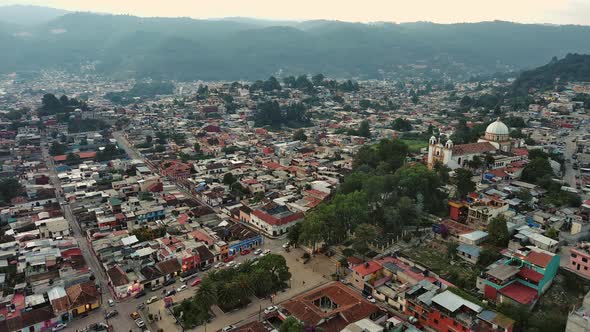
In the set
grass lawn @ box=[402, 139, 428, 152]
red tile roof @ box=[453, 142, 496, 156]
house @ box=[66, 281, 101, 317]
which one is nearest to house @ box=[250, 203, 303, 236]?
house @ box=[66, 281, 101, 317]

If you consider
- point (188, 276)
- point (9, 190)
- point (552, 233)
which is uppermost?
point (552, 233)

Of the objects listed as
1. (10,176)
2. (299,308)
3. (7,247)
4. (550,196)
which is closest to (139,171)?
(10,176)

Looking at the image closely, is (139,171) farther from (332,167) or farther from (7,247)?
(332,167)

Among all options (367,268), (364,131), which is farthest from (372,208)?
(364,131)

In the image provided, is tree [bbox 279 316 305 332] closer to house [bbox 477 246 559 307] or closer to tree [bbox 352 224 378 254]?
tree [bbox 352 224 378 254]

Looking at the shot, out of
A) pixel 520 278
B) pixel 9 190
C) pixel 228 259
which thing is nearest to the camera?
pixel 520 278

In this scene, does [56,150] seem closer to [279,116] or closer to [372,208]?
[279,116]

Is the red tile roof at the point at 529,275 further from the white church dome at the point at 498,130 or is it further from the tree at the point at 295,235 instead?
the white church dome at the point at 498,130
